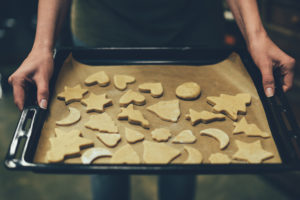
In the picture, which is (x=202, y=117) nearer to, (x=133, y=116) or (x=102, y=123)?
(x=133, y=116)

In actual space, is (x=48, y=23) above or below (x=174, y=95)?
above

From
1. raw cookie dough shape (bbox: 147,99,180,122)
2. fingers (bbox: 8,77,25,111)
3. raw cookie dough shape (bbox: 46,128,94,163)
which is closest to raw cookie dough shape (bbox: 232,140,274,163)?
raw cookie dough shape (bbox: 147,99,180,122)

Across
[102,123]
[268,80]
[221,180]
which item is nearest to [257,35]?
[268,80]

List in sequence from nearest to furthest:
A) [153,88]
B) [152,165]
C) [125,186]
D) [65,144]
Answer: [152,165] → [65,144] → [153,88] → [125,186]

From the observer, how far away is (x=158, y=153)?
3.19 ft

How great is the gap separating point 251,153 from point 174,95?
14.8 inches

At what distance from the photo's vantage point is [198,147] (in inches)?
40.0

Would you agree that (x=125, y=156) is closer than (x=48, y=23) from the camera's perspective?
Yes

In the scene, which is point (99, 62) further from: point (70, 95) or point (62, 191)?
point (62, 191)

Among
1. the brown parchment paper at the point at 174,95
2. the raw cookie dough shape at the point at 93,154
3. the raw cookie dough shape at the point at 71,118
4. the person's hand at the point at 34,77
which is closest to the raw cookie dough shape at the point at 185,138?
the brown parchment paper at the point at 174,95

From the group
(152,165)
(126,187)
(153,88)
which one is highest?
(153,88)

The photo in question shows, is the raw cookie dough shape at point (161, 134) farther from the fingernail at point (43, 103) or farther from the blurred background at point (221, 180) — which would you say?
the blurred background at point (221, 180)

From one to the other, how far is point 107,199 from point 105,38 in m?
0.69

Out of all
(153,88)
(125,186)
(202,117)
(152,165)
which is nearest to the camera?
(152,165)
